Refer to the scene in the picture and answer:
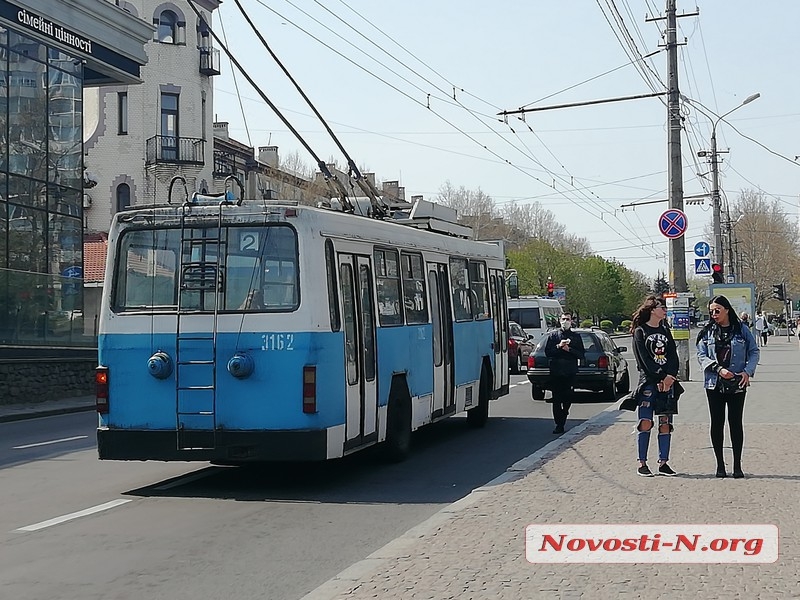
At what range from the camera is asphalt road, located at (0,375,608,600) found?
7.58m

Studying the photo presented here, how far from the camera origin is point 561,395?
1653cm

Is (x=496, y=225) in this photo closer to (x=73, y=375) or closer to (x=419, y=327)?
(x=73, y=375)

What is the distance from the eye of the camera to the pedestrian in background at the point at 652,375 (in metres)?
11.3

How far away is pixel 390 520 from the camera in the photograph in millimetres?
9750

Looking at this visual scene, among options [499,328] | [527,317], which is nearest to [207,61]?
[527,317]

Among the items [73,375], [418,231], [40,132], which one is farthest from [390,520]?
[40,132]

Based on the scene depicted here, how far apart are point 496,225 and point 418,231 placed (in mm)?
76757

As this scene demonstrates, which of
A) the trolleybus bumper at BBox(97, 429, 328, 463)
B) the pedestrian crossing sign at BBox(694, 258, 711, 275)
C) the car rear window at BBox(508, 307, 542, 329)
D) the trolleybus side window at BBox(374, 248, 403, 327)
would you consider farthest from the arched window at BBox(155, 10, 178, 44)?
the trolleybus bumper at BBox(97, 429, 328, 463)

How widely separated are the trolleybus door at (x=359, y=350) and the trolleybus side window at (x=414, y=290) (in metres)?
1.28

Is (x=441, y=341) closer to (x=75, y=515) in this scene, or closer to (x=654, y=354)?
(x=654, y=354)

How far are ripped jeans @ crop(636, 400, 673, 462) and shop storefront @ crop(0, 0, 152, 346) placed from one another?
705 inches

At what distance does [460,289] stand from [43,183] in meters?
17.5

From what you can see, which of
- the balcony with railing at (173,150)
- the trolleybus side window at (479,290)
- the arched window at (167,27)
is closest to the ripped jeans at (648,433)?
the trolleybus side window at (479,290)

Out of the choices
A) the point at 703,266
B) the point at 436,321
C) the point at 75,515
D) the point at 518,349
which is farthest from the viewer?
the point at 518,349
